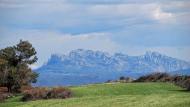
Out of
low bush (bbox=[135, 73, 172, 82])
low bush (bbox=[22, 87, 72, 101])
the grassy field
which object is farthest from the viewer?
low bush (bbox=[135, 73, 172, 82])

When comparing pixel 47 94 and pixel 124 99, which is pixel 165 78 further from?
pixel 124 99

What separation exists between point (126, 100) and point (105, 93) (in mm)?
19004

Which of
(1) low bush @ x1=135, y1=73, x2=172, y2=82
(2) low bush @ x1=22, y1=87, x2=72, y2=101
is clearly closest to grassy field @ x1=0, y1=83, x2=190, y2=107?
(2) low bush @ x1=22, y1=87, x2=72, y2=101

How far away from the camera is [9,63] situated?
321ft

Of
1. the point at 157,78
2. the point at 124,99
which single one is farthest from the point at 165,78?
the point at 124,99

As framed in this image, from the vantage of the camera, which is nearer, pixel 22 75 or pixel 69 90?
pixel 69 90

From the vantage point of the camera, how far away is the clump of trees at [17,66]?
3720 inches

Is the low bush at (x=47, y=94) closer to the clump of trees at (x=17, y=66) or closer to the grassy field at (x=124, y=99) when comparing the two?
the grassy field at (x=124, y=99)

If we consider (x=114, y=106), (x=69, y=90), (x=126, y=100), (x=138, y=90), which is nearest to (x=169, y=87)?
(x=138, y=90)

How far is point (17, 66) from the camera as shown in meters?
97.8

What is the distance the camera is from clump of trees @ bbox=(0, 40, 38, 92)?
9450cm

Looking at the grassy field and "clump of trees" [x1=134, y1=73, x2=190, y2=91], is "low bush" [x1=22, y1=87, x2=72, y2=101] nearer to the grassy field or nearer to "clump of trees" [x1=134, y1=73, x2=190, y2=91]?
the grassy field

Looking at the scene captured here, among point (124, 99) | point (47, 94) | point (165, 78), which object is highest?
point (165, 78)

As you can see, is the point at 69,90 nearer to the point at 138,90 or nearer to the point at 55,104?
the point at 138,90
